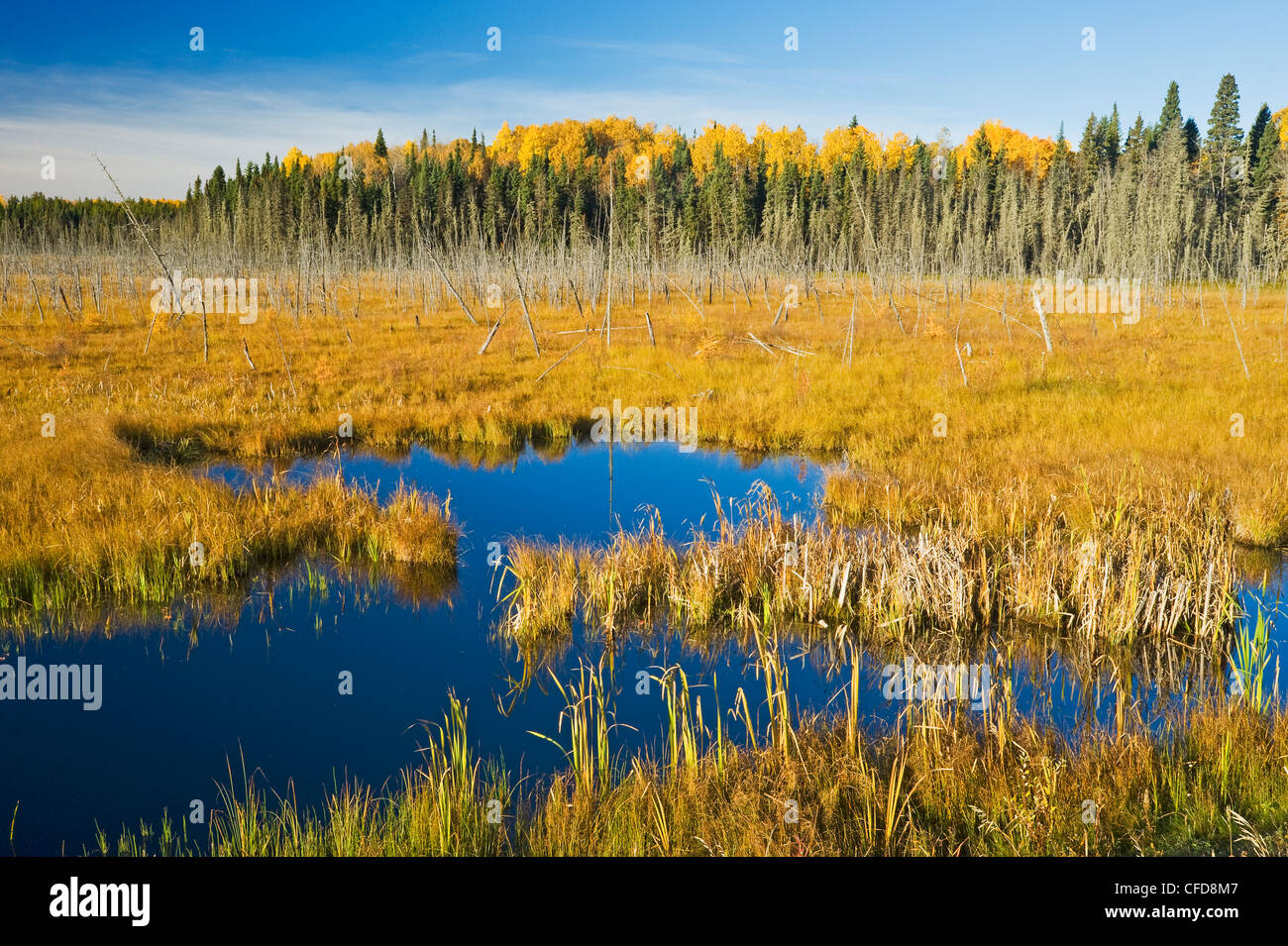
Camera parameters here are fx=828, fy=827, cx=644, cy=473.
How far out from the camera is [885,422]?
13.3 m

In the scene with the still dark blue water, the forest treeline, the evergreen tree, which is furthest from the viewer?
the evergreen tree

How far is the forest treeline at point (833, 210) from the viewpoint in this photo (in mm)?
42219

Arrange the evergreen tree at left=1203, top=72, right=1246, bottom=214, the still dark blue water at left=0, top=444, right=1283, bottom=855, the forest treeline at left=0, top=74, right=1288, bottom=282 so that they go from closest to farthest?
1. the still dark blue water at left=0, top=444, right=1283, bottom=855
2. the forest treeline at left=0, top=74, right=1288, bottom=282
3. the evergreen tree at left=1203, top=72, right=1246, bottom=214

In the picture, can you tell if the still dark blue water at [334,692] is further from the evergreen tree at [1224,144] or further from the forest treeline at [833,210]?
the evergreen tree at [1224,144]

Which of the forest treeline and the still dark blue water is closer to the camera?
the still dark blue water

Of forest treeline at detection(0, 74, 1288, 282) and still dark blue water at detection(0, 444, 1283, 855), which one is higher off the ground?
forest treeline at detection(0, 74, 1288, 282)

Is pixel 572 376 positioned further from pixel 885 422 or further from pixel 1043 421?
pixel 1043 421

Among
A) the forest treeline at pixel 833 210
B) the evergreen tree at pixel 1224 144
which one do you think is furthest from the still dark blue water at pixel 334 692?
the evergreen tree at pixel 1224 144

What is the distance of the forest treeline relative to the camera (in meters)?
42.2

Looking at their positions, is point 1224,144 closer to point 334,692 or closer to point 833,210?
point 833,210

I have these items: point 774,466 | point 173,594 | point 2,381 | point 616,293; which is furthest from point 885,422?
point 616,293

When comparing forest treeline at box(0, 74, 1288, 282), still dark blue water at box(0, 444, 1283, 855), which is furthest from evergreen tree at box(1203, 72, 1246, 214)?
still dark blue water at box(0, 444, 1283, 855)

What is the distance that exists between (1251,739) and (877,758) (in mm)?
2048

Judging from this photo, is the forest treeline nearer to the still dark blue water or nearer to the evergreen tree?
the evergreen tree
